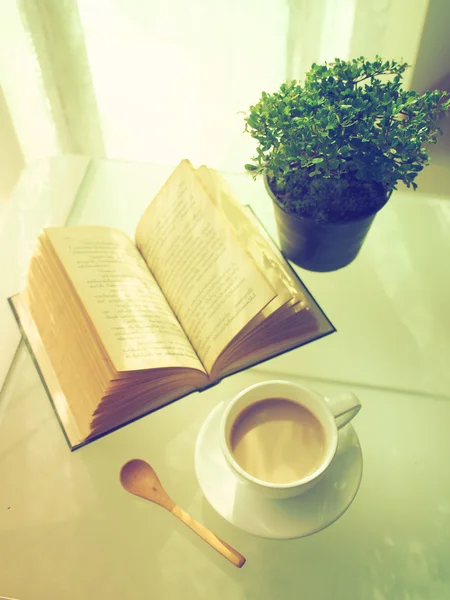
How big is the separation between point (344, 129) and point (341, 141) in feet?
0.04

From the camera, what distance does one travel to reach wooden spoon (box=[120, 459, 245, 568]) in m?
0.61

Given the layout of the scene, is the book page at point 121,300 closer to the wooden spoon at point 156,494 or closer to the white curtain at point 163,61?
the wooden spoon at point 156,494

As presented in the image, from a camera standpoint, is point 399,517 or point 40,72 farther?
point 40,72

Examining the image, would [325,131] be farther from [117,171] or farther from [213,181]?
[117,171]

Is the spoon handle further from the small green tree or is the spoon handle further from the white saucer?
the small green tree

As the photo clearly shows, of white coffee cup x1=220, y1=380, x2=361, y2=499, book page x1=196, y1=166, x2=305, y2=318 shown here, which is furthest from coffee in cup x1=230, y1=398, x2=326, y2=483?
book page x1=196, y1=166, x2=305, y2=318

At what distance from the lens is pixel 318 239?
0.76m

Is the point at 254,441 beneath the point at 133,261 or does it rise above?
beneath

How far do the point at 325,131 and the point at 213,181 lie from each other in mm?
191

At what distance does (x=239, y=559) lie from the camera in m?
0.60

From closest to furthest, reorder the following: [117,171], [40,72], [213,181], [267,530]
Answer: [267,530] < [213,181] < [117,171] < [40,72]

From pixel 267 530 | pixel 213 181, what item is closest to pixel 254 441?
pixel 267 530

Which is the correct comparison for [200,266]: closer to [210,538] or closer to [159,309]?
[159,309]

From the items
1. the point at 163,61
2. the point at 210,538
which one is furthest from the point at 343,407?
the point at 163,61
